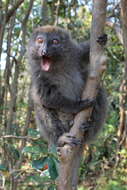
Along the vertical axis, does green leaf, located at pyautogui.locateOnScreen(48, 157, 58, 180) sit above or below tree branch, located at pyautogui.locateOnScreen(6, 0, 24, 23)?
below

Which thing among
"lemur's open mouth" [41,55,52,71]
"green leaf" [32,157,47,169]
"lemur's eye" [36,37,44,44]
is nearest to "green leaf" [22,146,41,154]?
"green leaf" [32,157,47,169]

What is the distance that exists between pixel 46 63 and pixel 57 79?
0.26 meters

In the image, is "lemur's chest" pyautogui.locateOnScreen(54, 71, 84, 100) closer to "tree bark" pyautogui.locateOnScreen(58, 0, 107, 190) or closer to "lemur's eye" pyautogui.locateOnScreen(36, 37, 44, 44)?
"lemur's eye" pyautogui.locateOnScreen(36, 37, 44, 44)

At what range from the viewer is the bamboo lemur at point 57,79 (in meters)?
3.97

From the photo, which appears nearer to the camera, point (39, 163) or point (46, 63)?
point (39, 163)

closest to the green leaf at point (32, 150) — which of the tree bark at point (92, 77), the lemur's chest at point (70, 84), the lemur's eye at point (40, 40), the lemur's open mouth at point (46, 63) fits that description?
the tree bark at point (92, 77)

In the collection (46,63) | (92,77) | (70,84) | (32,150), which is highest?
(46,63)

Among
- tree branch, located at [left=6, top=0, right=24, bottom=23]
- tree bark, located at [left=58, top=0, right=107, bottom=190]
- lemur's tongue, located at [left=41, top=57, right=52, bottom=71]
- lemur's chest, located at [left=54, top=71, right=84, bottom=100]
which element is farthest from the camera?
tree branch, located at [left=6, top=0, right=24, bottom=23]

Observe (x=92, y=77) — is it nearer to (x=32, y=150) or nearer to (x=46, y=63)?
(x=32, y=150)

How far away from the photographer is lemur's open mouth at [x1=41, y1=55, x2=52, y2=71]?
3.92 meters

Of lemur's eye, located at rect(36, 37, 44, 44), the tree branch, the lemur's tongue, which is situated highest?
the tree branch

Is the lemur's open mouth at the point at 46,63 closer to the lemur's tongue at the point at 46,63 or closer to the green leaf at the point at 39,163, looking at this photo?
the lemur's tongue at the point at 46,63

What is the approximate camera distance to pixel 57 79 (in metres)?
4.20

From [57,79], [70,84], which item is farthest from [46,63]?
[70,84]
